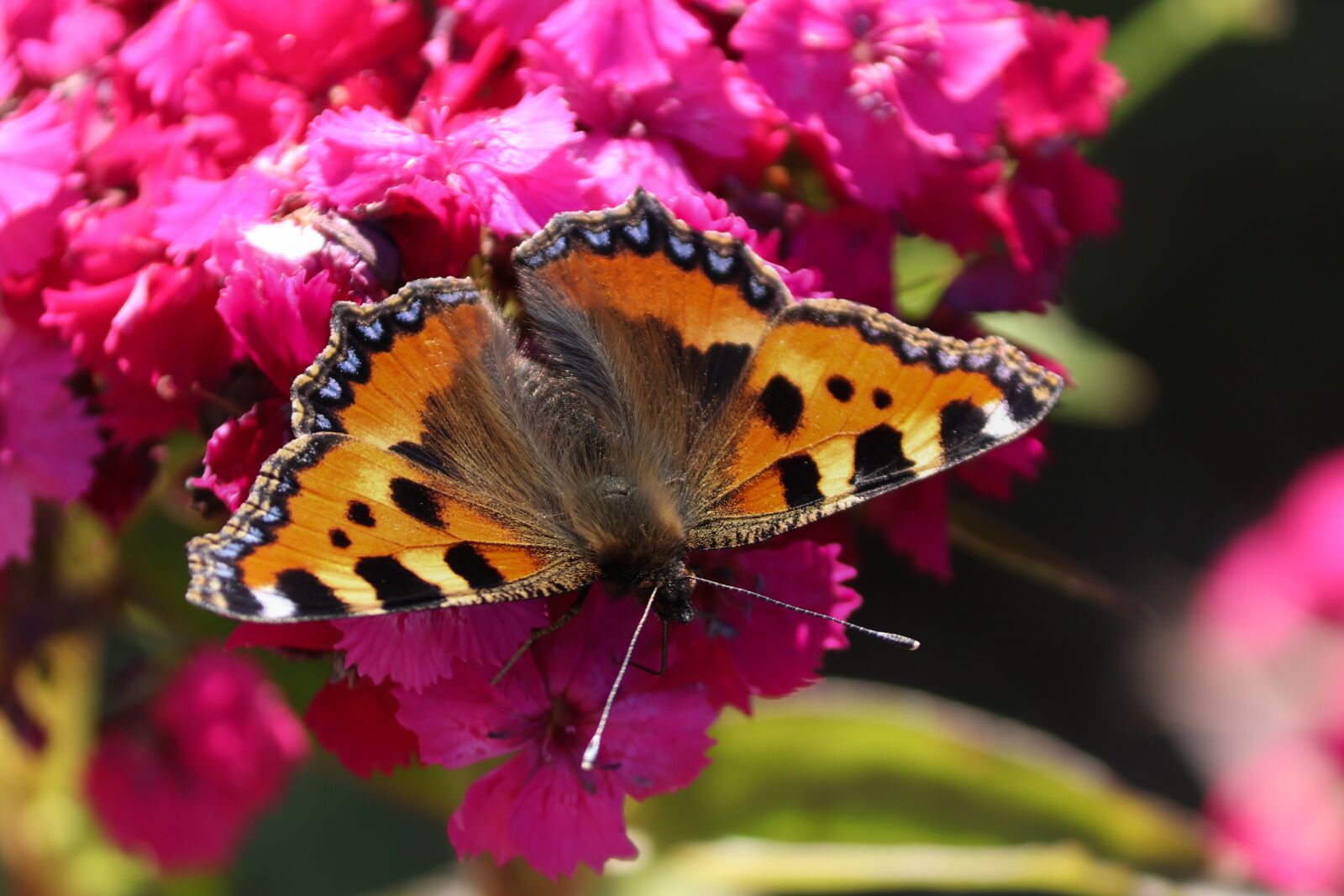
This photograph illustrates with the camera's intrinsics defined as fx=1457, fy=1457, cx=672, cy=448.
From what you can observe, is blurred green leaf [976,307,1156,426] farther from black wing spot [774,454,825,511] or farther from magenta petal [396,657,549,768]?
magenta petal [396,657,549,768]

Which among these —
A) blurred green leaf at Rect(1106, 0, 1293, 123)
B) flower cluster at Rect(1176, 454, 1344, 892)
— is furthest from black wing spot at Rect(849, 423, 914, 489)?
flower cluster at Rect(1176, 454, 1344, 892)

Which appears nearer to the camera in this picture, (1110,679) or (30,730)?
(30,730)

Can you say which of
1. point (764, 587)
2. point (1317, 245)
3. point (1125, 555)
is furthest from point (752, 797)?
point (1317, 245)

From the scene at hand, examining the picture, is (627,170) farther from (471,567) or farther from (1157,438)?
(1157,438)

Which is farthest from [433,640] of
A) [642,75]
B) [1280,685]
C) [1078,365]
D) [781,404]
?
[1280,685]

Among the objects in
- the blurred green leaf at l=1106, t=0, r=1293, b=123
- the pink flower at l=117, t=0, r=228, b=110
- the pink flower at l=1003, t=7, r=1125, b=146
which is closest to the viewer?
the pink flower at l=117, t=0, r=228, b=110

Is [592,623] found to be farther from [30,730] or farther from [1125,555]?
[1125,555]
